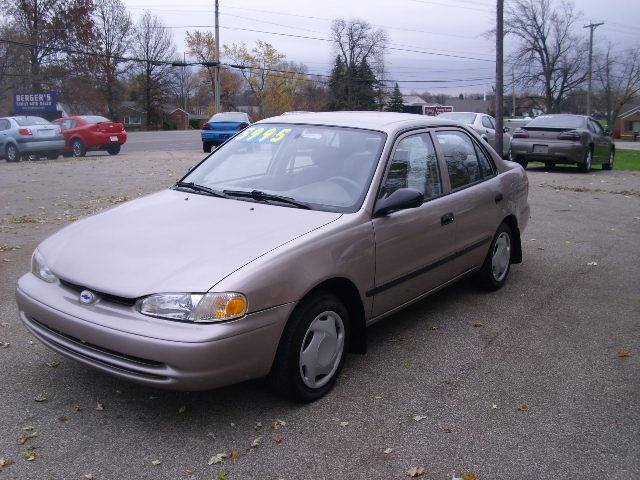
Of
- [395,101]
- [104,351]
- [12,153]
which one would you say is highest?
[395,101]

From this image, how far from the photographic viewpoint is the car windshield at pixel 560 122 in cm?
1647

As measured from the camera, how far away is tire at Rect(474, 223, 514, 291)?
5719 mm

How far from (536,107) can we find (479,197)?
3341 inches

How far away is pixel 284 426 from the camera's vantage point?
344 centimetres

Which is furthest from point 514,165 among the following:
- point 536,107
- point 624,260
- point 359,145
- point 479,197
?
point 536,107

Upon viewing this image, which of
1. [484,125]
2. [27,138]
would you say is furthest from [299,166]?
[27,138]

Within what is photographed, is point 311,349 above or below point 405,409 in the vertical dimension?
above

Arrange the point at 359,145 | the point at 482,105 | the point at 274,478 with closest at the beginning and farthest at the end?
1. the point at 274,478
2. the point at 359,145
3. the point at 482,105

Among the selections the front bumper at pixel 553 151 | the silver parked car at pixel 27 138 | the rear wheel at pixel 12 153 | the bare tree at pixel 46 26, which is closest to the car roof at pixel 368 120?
the front bumper at pixel 553 151

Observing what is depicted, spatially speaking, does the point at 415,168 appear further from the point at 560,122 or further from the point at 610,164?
the point at 610,164

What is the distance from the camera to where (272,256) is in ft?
11.1

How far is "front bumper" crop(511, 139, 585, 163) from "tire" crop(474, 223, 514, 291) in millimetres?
10993

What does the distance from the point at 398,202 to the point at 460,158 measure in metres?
1.51

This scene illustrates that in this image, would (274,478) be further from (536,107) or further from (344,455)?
(536,107)
